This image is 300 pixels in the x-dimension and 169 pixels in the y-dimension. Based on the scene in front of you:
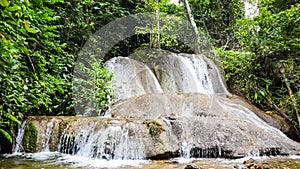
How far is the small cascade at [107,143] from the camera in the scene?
13.1 ft

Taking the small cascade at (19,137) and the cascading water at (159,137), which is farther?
the small cascade at (19,137)

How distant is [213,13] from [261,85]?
724 cm

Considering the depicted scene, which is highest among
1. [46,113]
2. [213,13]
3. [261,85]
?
[213,13]

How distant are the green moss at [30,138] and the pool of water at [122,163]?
34 centimetres

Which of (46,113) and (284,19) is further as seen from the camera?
(284,19)

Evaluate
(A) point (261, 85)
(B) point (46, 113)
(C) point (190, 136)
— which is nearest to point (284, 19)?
(A) point (261, 85)

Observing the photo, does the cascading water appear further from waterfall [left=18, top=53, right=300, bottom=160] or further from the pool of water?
the pool of water

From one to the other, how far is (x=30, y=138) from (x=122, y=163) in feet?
6.96

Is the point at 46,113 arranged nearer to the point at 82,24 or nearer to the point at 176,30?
the point at 82,24

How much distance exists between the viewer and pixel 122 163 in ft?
12.0

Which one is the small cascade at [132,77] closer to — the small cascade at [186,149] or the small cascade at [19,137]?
the small cascade at [19,137]

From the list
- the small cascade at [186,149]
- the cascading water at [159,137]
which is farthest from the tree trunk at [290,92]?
the small cascade at [186,149]

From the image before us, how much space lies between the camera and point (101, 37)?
941cm

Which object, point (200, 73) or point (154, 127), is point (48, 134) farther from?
point (200, 73)
